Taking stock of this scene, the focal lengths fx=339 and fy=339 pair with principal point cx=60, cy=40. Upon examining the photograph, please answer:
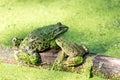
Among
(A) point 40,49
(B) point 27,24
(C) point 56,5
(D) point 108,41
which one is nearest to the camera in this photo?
(A) point 40,49

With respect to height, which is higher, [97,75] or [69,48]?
[69,48]

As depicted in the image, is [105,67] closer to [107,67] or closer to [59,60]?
[107,67]

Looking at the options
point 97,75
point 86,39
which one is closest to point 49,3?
point 86,39

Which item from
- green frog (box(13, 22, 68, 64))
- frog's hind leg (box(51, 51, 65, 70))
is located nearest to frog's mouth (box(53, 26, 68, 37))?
green frog (box(13, 22, 68, 64))

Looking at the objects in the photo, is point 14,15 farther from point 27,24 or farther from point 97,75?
point 97,75

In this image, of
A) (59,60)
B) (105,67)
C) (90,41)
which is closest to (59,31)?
(59,60)

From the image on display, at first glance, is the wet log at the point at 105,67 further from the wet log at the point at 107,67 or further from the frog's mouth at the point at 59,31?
the frog's mouth at the point at 59,31
